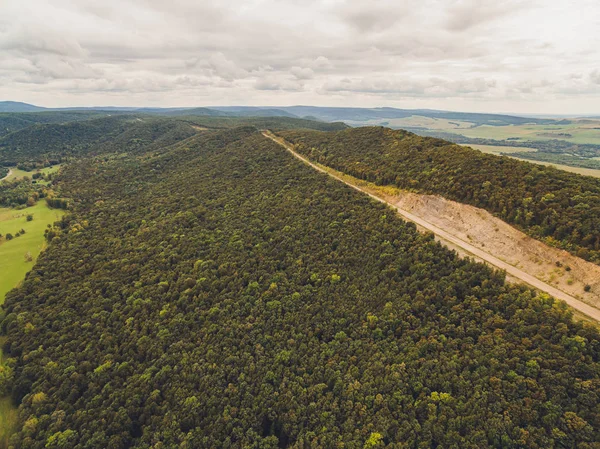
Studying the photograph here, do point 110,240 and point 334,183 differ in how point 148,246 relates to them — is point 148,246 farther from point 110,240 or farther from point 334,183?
point 334,183

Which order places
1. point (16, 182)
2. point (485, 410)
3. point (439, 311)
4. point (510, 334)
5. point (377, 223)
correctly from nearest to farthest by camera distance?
point (485, 410)
point (510, 334)
point (439, 311)
point (377, 223)
point (16, 182)

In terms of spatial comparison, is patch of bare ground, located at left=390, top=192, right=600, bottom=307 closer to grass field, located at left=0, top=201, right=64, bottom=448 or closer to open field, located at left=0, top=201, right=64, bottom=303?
grass field, located at left=0, top=201, right=64, bottom=448

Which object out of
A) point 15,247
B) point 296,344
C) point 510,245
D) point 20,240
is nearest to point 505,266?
point 510,245

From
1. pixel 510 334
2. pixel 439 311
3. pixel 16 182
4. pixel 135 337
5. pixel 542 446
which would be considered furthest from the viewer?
pixel 16 182

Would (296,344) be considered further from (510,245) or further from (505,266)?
(510,245)

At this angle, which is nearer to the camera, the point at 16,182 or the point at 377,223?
the point at 377,223

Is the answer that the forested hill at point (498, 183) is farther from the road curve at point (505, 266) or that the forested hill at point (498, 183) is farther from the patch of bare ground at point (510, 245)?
the road curve at point (505, 266)

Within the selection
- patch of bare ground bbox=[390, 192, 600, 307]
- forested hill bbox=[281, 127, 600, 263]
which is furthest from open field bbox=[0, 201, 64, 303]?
patch of bare ground bbox=[390, 192, 600, 307]

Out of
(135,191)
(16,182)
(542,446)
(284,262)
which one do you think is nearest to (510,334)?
(542,446)

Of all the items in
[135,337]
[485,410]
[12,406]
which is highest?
[485,410]
